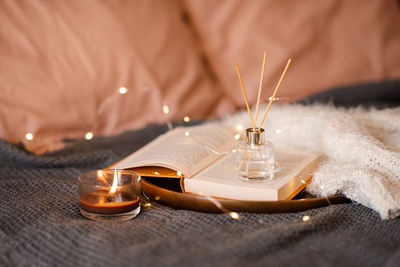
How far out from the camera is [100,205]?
665 mm

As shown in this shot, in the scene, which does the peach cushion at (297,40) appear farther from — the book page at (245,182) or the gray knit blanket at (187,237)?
the gray knit blanket at (187,237)

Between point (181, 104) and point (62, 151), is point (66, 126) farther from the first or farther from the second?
point (181, 104)

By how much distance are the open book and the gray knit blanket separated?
1.7 inches

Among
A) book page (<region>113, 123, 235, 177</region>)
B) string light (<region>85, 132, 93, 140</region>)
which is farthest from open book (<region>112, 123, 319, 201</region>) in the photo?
string light (<region>85, 132, 93, 140</region>)

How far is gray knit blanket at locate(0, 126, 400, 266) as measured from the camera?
548mm

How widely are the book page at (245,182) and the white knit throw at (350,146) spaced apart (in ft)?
0.11

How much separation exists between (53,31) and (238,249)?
743mm

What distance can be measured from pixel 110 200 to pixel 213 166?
20 cm

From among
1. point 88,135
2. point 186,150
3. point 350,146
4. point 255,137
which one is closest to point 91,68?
point 88,135

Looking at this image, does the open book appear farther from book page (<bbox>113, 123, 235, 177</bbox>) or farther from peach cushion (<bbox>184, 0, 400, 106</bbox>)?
peach cushion (<bbox>184, 0, 400, 106</bbox>)

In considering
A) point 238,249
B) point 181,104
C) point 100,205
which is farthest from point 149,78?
point 238,249

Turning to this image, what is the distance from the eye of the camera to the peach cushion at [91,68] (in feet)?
3.31

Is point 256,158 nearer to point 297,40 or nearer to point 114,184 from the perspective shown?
point 114,184

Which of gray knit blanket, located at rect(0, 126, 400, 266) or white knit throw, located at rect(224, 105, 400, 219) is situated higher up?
white knit throw, located at rect(224, 105, 400, 219)
